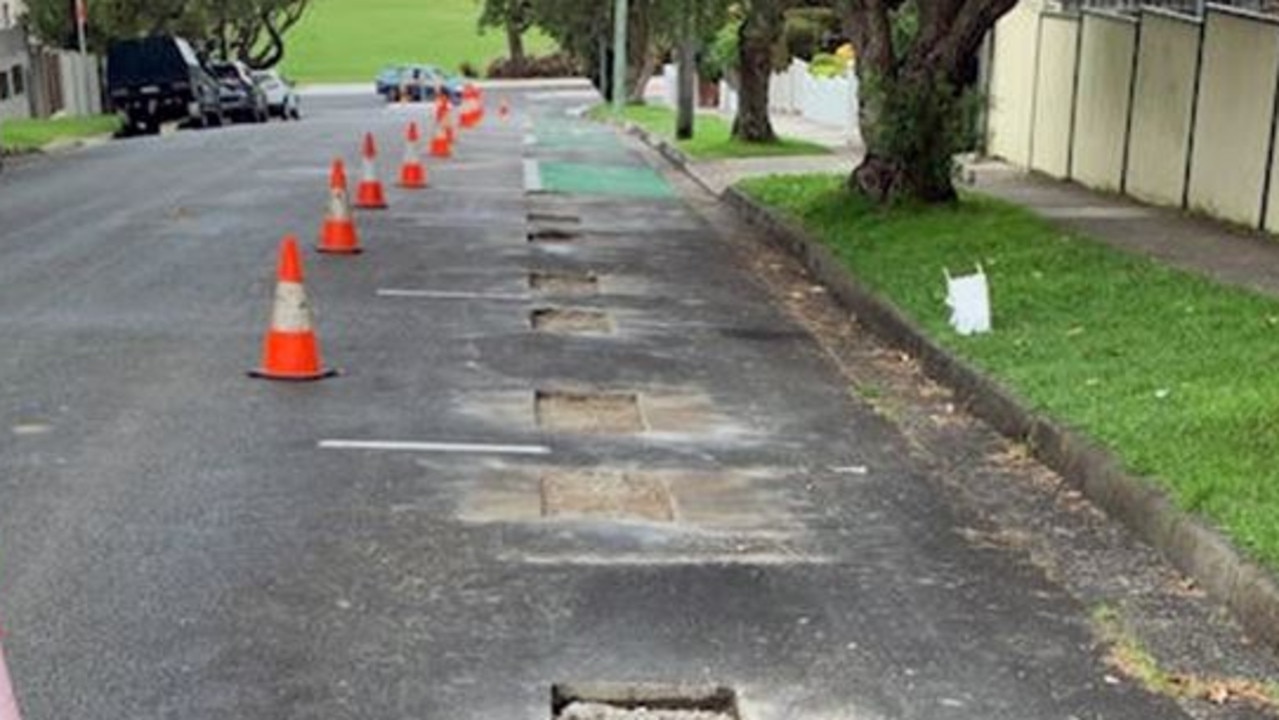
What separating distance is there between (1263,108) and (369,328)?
311 inches

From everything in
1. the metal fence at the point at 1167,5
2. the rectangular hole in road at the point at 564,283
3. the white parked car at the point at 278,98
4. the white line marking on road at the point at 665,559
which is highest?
the metal fence at the point at 1167,5

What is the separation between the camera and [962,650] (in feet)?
16.8

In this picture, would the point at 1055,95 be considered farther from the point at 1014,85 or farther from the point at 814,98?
the point at 814,98

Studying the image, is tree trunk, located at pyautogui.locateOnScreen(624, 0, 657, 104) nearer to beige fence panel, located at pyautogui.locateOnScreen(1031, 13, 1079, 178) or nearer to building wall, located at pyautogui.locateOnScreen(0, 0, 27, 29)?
building wall, located at pyautogui.locateOnScreen(0, 0, 27, 29)

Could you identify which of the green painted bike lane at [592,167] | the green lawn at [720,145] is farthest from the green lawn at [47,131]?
the green lawn at [720,145]

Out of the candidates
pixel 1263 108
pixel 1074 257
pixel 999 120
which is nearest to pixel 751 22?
pixel 999 120

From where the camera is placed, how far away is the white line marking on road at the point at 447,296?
11523 mm

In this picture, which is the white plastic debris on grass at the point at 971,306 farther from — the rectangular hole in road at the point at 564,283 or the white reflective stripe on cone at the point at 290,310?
the white reflective stripe on cone at the point at 290,310

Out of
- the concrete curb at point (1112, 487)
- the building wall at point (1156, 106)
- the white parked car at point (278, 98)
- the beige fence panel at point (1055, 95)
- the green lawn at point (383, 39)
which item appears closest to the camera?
the concrete curb at point (1112, 487)

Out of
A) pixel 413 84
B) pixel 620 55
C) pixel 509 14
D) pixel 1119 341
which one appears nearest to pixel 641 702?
pixel 1119 341

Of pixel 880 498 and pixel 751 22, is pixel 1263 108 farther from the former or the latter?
pixel 751 22

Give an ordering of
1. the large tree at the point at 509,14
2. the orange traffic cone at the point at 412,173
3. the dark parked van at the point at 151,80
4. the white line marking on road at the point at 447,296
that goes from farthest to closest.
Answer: the large tree at the point at 509,14
the dark parked van at the point at 151,80
the orange traffic cone at the point at 412,173
the white line marking on road at the point at 447,296

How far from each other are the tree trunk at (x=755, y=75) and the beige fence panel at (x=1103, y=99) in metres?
6.43

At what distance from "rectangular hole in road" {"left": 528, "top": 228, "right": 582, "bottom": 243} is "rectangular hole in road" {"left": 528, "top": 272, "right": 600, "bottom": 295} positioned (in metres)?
2.05
